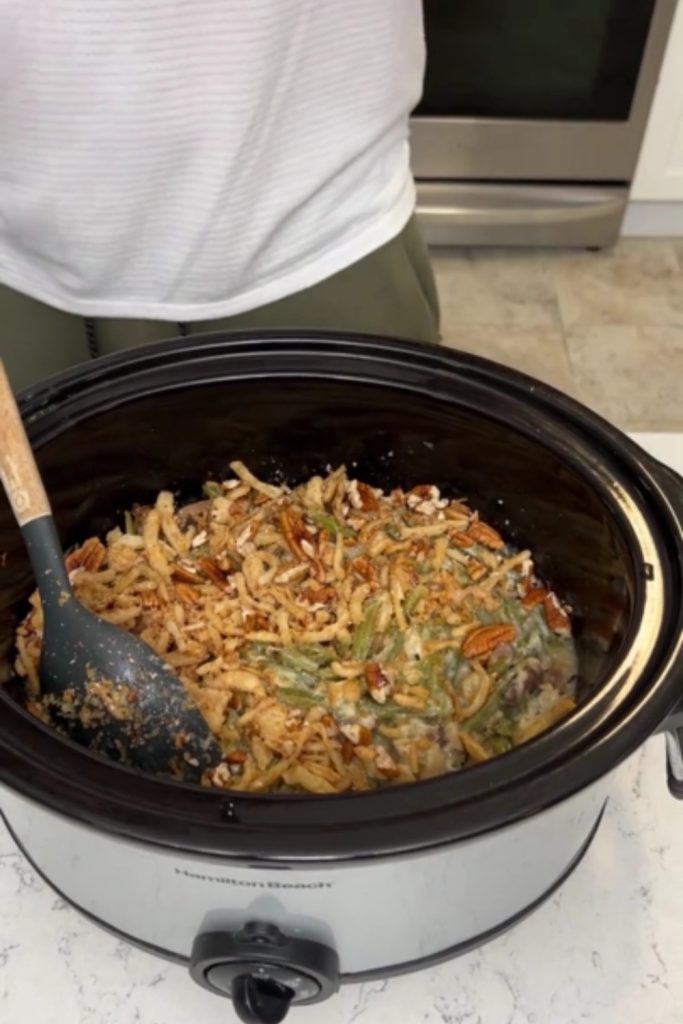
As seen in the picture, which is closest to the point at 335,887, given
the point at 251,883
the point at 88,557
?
the point at 251,883

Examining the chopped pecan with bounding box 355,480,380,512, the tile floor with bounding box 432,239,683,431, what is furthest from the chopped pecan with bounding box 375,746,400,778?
the tile floor with bounding box 432,239,683,431

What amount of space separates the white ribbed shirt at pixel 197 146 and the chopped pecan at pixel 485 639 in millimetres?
404

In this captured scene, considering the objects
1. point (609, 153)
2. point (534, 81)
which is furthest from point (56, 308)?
point (609, 153)

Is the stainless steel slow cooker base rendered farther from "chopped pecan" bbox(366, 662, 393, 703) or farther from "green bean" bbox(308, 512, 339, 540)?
"green bean" bbox(308, 512, 339, 540)

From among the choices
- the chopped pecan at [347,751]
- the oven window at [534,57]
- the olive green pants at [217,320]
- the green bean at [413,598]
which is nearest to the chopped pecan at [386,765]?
the chopped pecan at [347,751]

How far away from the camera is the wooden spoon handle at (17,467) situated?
2.11 feet

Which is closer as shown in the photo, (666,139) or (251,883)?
(251,883)

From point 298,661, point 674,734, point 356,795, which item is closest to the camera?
point 356,795

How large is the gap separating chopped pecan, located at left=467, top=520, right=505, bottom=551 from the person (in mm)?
312

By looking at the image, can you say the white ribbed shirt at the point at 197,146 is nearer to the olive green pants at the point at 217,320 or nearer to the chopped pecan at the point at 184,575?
the olive green pants at the point at 217,320

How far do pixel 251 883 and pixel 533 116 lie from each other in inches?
75.5

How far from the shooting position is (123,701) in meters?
0.66

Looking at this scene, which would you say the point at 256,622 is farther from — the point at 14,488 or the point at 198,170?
the point at 198,170

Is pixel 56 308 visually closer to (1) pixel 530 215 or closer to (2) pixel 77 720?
(2) pixel 77 720
